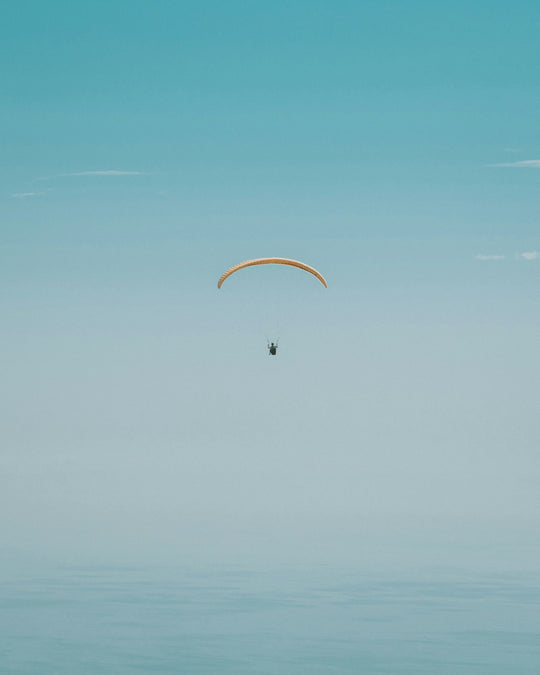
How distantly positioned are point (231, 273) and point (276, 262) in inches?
217

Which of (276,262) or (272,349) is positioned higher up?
(276,262)

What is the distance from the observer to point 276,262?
12425cm

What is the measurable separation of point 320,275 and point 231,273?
10.7m

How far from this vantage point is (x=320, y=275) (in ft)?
412

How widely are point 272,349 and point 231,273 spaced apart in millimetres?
10810

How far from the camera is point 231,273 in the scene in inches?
4877

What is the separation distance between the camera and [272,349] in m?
127

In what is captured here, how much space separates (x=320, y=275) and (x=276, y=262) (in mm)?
5631

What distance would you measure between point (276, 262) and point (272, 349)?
10809mm
